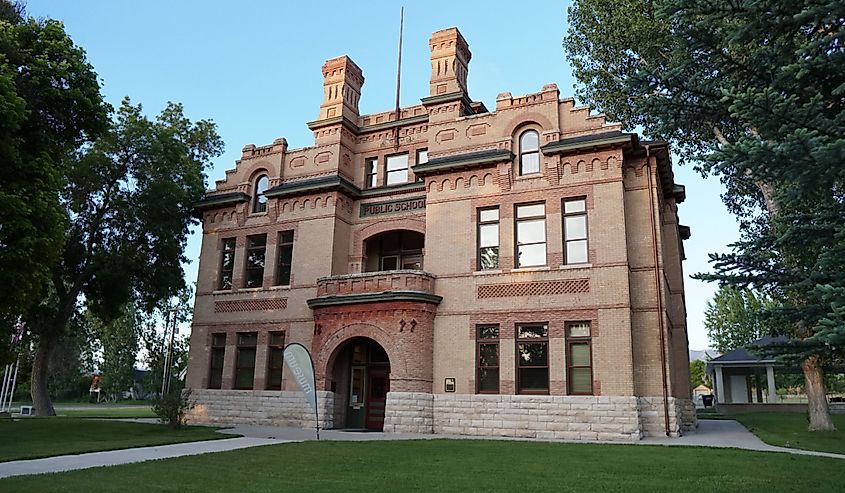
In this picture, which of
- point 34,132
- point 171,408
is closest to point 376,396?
point 171,408

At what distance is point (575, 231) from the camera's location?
Result: 20.5m

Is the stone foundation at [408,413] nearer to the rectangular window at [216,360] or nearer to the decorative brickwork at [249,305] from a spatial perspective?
the decorative brickwork at [249,305]

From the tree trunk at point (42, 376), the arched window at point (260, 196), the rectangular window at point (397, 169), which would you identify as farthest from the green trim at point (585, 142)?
the tree trunk at point (42, 376)

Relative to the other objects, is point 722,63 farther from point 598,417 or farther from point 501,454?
point 598,417

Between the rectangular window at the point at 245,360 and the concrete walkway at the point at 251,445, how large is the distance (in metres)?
2.37

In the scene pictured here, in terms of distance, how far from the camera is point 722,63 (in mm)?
8141

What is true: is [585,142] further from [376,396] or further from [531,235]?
[376,396]

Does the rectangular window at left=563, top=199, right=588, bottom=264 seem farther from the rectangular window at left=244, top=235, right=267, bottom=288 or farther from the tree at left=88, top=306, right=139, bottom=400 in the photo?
the tree at left=88, top=306, right=139, bottom=400

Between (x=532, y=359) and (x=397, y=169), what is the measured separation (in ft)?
32.8

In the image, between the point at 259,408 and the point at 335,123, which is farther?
the point at 335,123

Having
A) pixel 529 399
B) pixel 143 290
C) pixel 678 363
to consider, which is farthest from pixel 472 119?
pixel 143 290

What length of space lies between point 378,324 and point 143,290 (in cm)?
1447

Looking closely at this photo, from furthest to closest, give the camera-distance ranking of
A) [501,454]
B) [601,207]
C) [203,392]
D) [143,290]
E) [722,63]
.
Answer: [143,290] → [203,392] → [601,207] → [501,454] → [722,63]

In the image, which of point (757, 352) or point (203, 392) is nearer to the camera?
point (757, 352)
